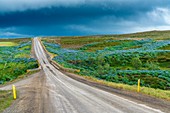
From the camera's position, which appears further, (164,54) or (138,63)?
(164,54)

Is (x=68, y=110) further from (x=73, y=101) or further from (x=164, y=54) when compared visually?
(x=164, y=54)

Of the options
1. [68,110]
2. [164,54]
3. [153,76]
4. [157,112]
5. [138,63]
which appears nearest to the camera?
[157,112]

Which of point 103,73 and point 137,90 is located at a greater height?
point 137,90

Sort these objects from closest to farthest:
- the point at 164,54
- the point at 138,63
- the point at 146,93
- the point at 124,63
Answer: the point at 146,93 → the point at 138,63 → the point at 124,63 → the point at 164,54

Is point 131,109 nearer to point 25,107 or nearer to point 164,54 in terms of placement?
point 25,107

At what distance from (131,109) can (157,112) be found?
1.50 meters

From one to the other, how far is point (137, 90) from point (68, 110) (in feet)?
31.8

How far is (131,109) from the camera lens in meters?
14.7

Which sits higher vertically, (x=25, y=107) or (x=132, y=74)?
(x=25, y=107)

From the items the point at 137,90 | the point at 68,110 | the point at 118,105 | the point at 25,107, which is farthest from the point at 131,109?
the point at 137,90

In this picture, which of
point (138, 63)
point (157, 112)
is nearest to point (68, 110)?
point (157, 112)

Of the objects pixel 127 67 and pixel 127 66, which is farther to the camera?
pixel 127 66

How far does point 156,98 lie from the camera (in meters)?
18.8

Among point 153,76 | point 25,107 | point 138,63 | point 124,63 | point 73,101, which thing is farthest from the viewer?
point 124,63
